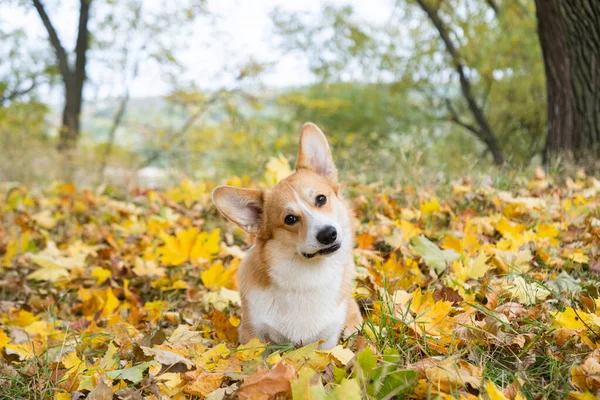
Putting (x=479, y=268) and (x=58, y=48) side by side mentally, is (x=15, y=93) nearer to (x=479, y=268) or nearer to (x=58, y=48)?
(x=58, y=48)

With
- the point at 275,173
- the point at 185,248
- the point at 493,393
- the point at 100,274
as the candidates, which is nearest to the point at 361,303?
the point at 493,393

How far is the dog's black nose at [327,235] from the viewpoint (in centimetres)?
203

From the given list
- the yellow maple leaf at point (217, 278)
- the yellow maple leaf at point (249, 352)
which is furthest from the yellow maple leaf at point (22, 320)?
the yellow maple leaf at point (249, 352)

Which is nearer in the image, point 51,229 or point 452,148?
point 51,229

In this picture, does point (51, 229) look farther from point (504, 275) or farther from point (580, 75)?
point (580, 75)

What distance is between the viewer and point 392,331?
5.79 feet

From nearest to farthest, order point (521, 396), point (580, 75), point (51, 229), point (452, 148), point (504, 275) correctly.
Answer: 1. point (521, 396)
2. point (504, 275)
3. point (51, 229)
4. point (580, 75)
5. point (452, 148)

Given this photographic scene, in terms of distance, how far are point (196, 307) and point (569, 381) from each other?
1.99m

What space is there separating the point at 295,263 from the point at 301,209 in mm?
242

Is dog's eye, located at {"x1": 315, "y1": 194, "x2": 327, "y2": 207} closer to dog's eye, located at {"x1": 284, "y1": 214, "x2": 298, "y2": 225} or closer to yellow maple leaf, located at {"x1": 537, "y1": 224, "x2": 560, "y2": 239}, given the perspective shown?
dog's eye, located at {"x1": 284, "y1": 214, "x2": 298, "y2": 225}

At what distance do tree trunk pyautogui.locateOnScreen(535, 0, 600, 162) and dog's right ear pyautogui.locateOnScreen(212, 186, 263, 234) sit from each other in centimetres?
349

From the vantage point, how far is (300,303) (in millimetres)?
2086

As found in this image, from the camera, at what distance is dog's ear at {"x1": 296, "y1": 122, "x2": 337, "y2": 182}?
7.82 ft

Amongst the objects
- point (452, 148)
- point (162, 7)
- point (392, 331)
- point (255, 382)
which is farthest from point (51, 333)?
point (452, 148)
